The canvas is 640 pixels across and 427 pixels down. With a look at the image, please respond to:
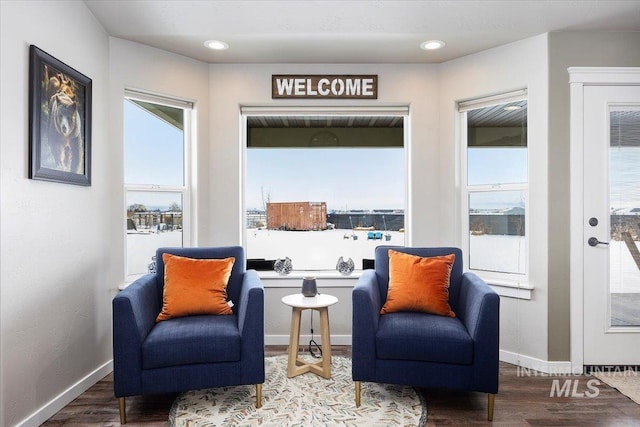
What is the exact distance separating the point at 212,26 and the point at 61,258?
1.83 metres

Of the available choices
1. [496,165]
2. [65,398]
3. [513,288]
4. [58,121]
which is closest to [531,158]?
[496,165]

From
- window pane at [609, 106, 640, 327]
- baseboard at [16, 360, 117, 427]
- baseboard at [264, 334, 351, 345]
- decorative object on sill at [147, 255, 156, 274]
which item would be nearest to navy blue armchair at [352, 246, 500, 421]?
baseboard at [264, 334, 351, 345]

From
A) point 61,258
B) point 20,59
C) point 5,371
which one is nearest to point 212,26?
point 20,59

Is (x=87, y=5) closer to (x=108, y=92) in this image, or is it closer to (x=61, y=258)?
(x=108, y=92)

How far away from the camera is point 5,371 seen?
6.16 ft

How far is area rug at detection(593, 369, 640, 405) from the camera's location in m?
2.42

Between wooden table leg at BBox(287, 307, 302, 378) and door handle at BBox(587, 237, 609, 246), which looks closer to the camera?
wooden table leg at BBox(287, 307, 302, 378)

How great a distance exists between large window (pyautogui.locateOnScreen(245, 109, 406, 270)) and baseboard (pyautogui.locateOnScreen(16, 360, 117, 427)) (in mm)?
1438

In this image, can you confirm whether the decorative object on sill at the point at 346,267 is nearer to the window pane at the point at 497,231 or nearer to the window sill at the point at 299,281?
the window sill at the point at 299,281

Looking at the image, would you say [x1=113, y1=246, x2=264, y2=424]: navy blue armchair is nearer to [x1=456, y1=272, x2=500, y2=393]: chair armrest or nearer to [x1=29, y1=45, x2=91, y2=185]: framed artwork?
[x1=29, y1=45, x2=91, y2=185]: framed artwork

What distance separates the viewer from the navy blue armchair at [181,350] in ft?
6.65

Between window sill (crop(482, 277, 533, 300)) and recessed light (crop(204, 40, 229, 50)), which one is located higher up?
recessed light (crop(204, 40, 229, 50))

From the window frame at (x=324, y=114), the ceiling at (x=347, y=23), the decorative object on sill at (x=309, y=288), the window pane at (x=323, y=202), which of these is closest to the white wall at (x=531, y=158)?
the ceiling at (x=347, y=23)

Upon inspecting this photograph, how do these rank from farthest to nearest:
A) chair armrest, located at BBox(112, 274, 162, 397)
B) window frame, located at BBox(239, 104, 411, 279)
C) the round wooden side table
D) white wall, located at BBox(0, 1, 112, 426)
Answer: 1. window frame, located at BBox(239, 104, 411, 279)
2. the round wooden side table
3. chair armrest, located at BBox(112, 274, 162, 397)
4. white wall, located at BBox(0, 1, 112, 426)
